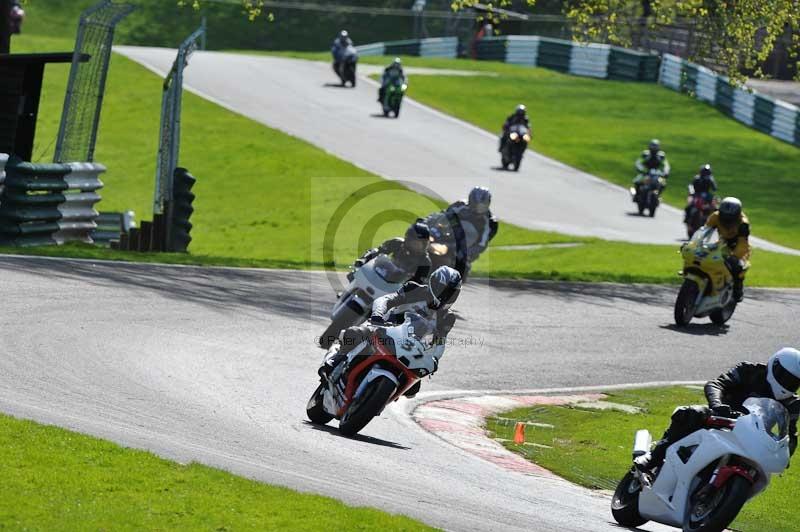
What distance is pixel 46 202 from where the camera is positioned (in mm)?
21672

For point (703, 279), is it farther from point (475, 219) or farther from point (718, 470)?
point (718, 470)

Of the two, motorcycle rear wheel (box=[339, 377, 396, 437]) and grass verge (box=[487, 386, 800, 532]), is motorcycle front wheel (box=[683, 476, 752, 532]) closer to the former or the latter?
grass verge (box=[487, 386, 800, 532])

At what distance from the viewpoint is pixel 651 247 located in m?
30.7

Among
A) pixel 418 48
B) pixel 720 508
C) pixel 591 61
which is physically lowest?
pixel 720 508

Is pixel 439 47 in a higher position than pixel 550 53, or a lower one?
lower

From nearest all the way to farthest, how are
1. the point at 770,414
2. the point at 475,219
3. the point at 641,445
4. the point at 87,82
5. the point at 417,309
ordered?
the point at 770,414, the point at 641,445, the point at 417,309, the point at 475,219, the point at 87,82

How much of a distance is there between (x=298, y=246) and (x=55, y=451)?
66.9ft

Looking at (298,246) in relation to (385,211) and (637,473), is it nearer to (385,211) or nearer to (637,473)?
(385,211)

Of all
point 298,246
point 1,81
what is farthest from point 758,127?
point 1,81

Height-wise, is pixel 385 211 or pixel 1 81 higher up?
pixel 1 81

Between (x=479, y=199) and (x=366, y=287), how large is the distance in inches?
204

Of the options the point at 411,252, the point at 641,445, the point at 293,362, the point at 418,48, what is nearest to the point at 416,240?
the point at 411,252

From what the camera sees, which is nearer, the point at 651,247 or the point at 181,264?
the point at 181,264

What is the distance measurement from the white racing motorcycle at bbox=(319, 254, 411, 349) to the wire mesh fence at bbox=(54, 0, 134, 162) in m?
10.4
